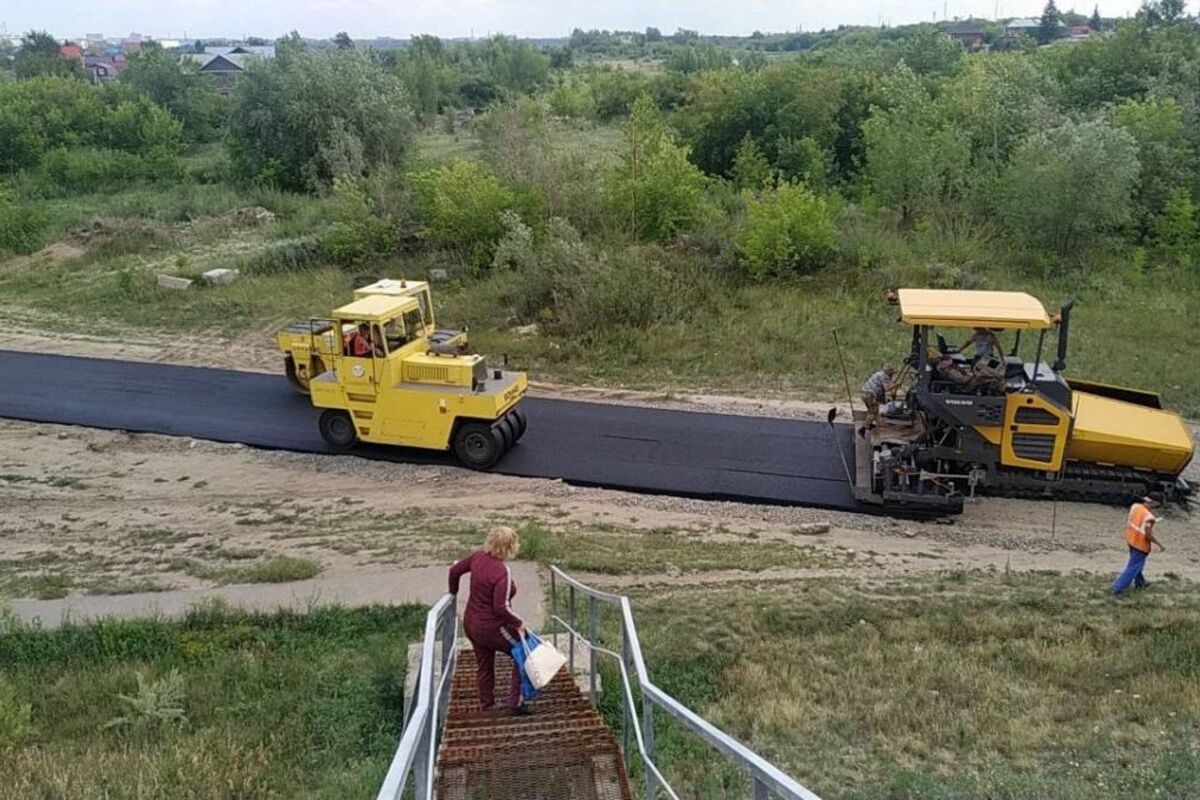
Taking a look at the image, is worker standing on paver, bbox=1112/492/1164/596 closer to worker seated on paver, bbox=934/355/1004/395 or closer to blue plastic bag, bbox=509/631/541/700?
worker seated on paver, bbox=934/355/1004/395

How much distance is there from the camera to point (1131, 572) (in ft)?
33.1

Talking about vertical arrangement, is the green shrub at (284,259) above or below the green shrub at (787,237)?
below

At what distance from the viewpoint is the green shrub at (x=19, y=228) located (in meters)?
29.5

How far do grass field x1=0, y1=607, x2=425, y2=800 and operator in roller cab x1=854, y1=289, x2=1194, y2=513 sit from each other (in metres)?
6.73

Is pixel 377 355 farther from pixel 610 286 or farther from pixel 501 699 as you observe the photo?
pixel 501 699

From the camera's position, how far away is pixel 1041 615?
9508mm

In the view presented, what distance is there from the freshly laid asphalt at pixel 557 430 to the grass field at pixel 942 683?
10.4ft

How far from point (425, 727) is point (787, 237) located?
19514 millimetres

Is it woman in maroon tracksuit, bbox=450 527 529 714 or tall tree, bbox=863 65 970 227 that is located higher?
tall tree, bbox=863 65 970 227

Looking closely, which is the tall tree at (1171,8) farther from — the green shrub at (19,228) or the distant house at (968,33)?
the distant house at (968,33)

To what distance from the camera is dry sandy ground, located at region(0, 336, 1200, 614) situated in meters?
11.3

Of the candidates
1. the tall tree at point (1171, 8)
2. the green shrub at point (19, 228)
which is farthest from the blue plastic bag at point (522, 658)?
the tall tree at point (1171, 8)

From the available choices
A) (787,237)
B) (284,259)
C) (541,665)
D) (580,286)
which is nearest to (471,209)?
(284,259)

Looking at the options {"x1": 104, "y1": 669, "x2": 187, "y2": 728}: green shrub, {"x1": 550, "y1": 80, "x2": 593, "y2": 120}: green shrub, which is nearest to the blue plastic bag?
{"x1": 104, "y1": 669, "x2": 187, "y2": 728}: green shrub
